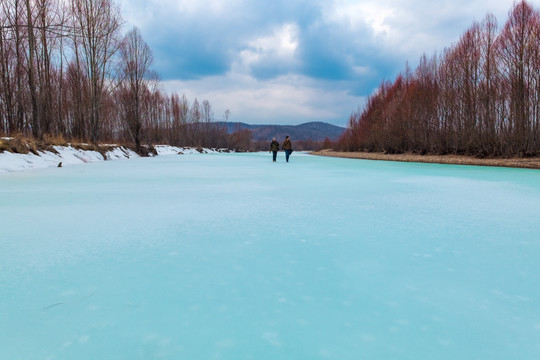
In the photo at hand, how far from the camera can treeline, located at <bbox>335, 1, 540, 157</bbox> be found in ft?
43.6

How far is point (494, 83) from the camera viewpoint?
49.2ft

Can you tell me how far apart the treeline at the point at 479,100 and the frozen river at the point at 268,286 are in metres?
13.7

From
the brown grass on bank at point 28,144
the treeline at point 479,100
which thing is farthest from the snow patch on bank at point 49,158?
the treeline at point 479,100

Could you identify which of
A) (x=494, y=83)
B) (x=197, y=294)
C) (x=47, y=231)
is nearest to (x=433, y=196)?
(x=197, y=294)

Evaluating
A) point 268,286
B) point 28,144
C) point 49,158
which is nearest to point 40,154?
point 49,158

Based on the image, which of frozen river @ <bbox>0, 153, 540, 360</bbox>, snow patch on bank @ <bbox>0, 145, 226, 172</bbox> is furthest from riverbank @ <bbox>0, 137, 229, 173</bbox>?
frozen river @ <bbox>0, 153, 540, 360</bbox>

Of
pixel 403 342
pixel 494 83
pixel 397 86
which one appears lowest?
pixel 403 342

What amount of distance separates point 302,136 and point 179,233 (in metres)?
199

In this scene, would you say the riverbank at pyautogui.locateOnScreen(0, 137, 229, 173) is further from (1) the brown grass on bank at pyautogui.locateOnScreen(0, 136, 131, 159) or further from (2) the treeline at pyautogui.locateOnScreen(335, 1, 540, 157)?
(2) the treeline at pyautogui.locateOnScreen(335, 1, 540, 157)

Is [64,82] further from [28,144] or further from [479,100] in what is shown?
[479,100]

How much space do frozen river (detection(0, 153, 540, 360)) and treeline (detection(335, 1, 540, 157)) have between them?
45.0ft

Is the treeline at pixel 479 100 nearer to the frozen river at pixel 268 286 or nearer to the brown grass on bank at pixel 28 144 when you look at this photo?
the frozen river at pixel 268 286

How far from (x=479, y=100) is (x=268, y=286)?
716 inches

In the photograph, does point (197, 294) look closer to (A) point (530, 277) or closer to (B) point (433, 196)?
(A) point (530, 277)
